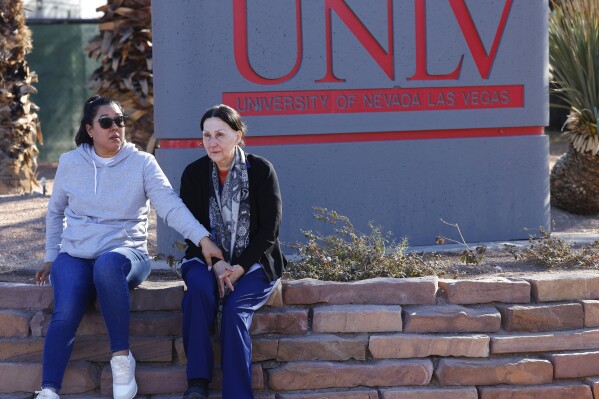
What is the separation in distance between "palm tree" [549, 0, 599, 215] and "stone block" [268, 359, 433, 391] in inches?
143

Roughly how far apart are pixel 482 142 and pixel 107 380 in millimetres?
2932

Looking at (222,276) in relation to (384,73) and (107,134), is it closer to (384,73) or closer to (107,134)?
(107,134)

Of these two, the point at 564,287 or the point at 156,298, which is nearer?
the point at 156,298

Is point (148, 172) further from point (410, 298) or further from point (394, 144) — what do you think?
point (394, 144)

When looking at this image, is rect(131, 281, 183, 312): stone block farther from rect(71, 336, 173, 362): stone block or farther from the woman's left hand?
the woman's left hand

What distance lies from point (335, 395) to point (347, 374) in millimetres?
113

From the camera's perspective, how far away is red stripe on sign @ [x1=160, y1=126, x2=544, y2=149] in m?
5.75

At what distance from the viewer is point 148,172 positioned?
4.52 m

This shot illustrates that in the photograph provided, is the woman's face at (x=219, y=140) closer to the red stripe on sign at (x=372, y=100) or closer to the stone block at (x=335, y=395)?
the stone block at (x=335, y=395)

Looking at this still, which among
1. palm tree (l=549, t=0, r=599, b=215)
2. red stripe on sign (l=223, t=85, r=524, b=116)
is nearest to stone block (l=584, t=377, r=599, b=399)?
red stripe on sign (l=223, t=85, r=524, b=116)

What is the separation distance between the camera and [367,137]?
5.90m

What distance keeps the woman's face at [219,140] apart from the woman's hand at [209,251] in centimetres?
40

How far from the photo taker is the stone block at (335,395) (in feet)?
14.4

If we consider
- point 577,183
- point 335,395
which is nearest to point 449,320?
point 335,395
